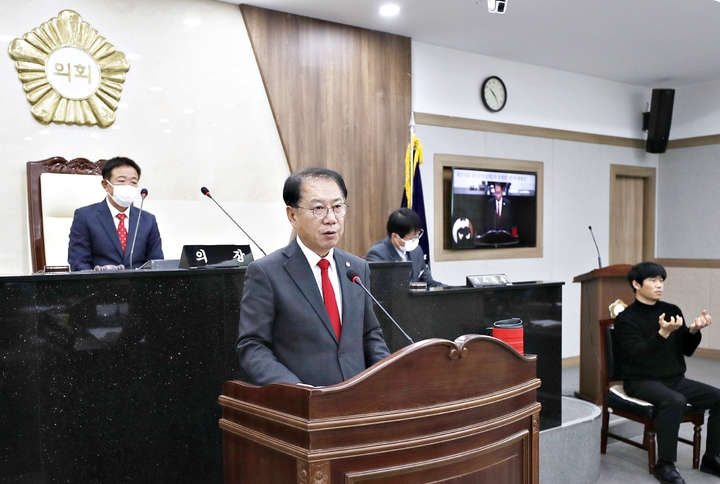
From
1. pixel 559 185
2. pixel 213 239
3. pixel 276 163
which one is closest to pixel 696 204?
pixel 559 185

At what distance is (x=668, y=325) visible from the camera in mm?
3559

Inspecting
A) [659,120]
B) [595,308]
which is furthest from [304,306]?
[659,120]

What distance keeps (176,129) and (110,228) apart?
4.96ft

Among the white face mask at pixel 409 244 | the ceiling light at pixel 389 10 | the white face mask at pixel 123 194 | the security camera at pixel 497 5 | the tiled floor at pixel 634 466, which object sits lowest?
the tiled floor at pixel 634 466

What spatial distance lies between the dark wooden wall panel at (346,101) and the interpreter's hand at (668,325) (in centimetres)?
256

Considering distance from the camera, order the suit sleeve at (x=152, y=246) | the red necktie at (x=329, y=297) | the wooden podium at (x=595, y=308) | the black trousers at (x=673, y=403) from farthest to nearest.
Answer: the wooden podium at (x=595, y=308) < the black trousers at (x=673, y=403) < the suit sleeve at (x=152, y=246) < the red necktie at (x=329, y=297)

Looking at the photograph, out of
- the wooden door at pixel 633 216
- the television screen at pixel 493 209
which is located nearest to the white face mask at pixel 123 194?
the television screen at pixel 493 209

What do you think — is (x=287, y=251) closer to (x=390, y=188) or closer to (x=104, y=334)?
(x=104, y=334)

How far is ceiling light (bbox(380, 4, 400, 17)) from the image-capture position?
4.94 m

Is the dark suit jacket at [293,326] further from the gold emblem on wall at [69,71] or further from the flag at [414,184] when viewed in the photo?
the flag at [414,184]

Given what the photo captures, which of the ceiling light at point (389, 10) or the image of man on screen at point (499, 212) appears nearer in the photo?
the ceiling light at point (389, 10)

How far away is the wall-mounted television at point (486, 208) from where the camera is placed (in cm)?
610

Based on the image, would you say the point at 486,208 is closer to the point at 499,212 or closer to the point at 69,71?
the point at 499,212

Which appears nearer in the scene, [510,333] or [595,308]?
[510,333]
